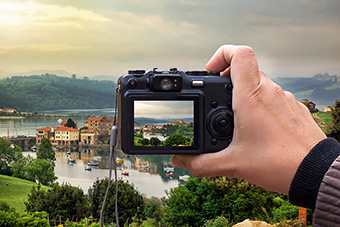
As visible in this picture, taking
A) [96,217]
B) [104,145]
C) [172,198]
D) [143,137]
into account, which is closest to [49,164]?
[104,145]

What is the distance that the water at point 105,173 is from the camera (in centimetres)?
625

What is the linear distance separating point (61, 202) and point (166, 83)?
5.02 m

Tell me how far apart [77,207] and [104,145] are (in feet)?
5.04

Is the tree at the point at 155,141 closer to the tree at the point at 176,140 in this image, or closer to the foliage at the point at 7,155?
the tree at the point at 176,140

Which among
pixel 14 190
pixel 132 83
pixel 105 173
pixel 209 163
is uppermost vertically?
pixel 132 83

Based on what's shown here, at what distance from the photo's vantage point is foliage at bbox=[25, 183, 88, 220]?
5.34m

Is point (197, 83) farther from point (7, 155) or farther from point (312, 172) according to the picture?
point (7, 155)

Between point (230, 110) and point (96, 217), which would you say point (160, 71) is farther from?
point (96, 217)

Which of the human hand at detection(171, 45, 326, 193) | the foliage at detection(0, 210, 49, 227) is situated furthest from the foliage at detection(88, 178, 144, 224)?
the human hand at detection(171, 45, 326, 193)

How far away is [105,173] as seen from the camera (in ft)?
22.0

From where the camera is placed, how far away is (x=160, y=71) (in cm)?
74

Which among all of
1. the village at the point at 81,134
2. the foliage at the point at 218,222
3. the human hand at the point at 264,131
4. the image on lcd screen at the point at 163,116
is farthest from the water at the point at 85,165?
the human hand at the point at 264,131

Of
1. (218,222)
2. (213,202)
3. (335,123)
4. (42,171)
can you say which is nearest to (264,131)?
(218,222)

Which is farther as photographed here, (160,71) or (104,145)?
(104,145)
